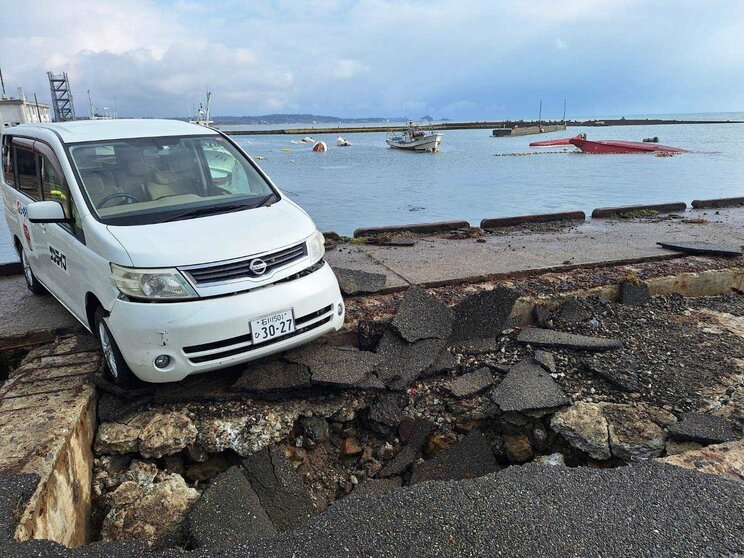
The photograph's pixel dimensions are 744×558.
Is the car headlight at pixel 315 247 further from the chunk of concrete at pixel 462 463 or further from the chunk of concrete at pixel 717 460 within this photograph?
the chunk of concrete at pixel 717 460

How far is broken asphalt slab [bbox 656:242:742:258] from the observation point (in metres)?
7.25

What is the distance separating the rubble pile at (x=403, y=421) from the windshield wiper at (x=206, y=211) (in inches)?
53.6

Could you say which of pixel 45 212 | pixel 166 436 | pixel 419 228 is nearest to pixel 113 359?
pixel 166 436

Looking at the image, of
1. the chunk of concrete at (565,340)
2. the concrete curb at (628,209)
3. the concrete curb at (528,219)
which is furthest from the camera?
the concrete curb at (628,209)

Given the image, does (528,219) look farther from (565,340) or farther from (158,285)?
(158,285)

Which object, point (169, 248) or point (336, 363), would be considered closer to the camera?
point (169, 248)

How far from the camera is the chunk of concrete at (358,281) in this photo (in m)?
5.90

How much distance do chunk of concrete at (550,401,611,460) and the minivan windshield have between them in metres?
3.19

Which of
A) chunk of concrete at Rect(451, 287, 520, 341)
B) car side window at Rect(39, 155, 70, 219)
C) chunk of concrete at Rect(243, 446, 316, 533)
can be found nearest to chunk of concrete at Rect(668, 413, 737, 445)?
chunk of concrete at Rect(451, 287, 520, 341)

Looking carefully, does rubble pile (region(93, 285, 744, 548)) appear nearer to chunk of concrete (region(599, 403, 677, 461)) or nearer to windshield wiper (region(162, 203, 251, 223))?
chunk of concrete (region(599, 403, 677, 461))

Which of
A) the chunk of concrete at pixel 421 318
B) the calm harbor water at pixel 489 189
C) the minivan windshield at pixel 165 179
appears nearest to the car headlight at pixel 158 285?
the minivan windshield at pixel 165 179

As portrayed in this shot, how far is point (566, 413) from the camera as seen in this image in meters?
4.20

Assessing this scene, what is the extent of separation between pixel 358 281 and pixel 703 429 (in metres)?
→ 3.70

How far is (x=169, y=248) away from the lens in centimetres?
372
